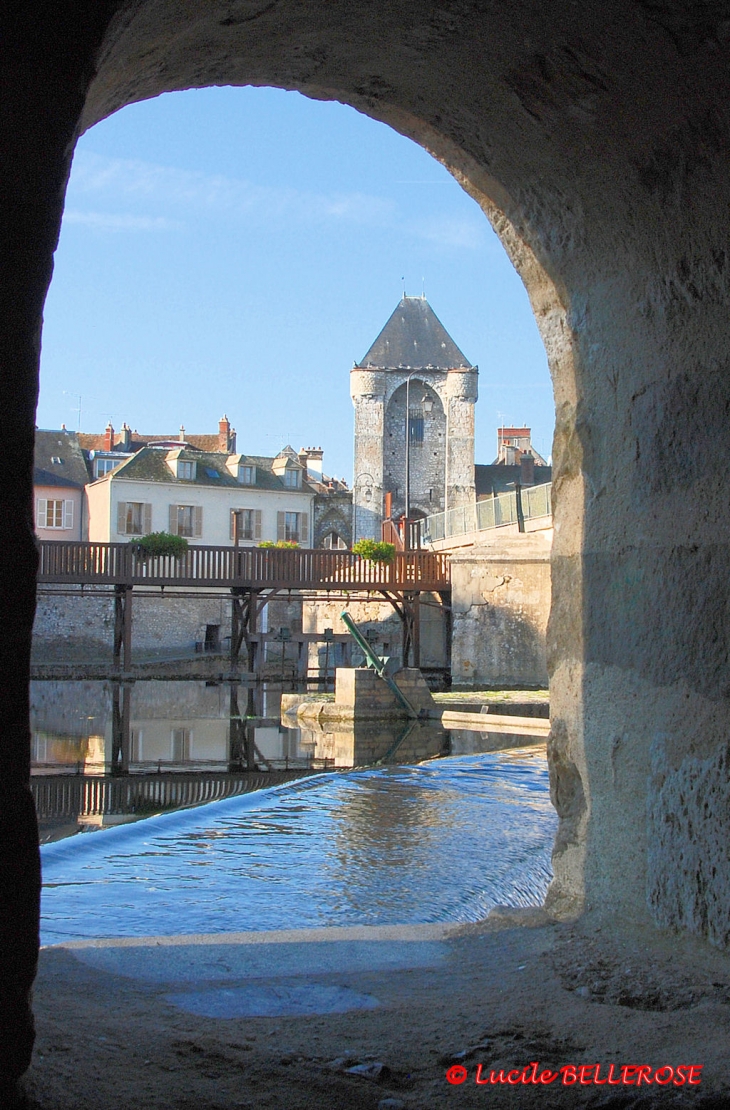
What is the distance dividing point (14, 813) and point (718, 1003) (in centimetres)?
144

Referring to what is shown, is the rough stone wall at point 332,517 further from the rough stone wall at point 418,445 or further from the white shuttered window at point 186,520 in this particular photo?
the white shuttered window at point 186,520

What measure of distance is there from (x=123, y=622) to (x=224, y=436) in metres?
22.5

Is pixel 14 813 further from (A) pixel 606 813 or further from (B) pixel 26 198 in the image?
(A) pixel 606 813

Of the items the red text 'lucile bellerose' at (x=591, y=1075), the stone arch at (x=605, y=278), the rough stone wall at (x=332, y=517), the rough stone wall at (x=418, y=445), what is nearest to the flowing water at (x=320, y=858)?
the stone arch at (x=605, y=278)

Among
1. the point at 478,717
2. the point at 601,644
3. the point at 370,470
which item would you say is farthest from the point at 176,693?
the point at 370,470

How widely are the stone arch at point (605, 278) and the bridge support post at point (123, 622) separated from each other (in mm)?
19219

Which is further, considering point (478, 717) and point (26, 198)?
point (478, 717)

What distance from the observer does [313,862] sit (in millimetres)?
4875

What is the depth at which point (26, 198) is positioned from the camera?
4.65ft

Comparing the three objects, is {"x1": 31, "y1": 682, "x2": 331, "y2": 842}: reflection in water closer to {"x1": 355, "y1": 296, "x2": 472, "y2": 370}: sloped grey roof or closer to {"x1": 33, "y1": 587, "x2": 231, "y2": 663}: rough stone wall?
{"x1": 33, "y1": 587, "x2": 231, "y2": 663}: rough stone wall

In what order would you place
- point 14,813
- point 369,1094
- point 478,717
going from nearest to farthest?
point 14,813 < point 369,1094 < point 478,717

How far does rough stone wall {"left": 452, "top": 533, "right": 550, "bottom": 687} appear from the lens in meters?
20.2

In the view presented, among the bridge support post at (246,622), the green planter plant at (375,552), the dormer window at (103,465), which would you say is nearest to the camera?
the bridge support post at (246,622)

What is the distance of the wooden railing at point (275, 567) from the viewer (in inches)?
882
